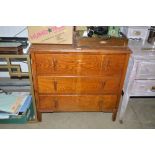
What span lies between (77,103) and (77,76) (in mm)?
367

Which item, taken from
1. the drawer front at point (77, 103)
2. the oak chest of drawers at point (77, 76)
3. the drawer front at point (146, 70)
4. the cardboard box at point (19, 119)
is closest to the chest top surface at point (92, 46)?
the oak chest of drawers at point (77, 76)

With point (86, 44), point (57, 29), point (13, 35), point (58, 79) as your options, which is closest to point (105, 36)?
point (86, 44)

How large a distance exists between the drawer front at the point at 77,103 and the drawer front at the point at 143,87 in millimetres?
246

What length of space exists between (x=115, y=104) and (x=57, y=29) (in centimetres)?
108

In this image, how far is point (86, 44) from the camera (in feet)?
5.42

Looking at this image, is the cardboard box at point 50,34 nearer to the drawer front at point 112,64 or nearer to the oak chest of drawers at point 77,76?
the oak chest of drawers at point 77,76

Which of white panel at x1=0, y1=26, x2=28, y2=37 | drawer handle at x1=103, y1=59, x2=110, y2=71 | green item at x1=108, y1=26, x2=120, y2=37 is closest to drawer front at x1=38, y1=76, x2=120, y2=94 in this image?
drawer handle at x1=103, y1=59, x2=110, y2=71

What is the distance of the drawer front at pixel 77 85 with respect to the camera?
1763mm

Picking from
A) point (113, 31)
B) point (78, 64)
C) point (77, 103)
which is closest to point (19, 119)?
point (77, 103)

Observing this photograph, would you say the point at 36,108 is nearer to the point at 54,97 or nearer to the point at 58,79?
the point at 54,97

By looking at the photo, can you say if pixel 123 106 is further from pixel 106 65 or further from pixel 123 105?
pixel 106 65

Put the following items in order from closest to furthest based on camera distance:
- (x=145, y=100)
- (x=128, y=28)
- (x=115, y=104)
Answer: (x=128, y=28) → (x=115, y=104) → (x=145, y=100)

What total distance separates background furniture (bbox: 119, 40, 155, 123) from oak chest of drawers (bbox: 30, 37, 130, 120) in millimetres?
90

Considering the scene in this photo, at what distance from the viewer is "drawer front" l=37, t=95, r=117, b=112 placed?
190 centimetres
